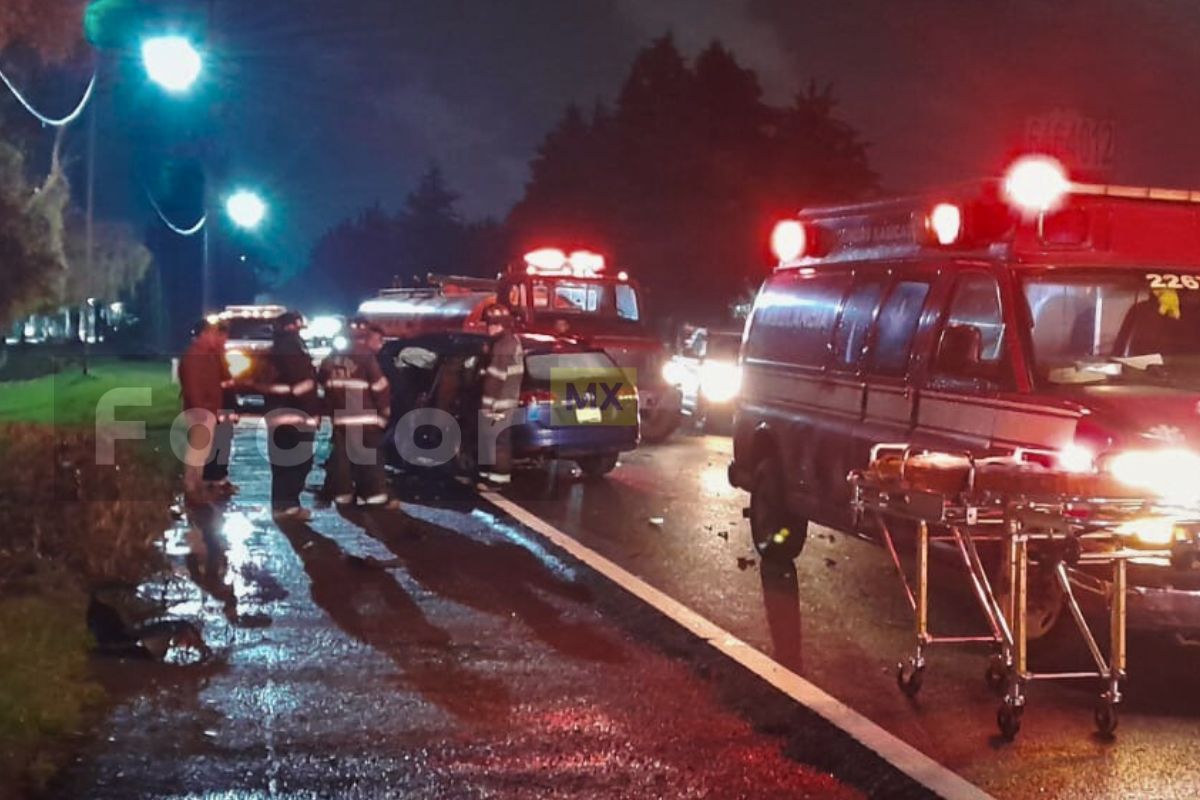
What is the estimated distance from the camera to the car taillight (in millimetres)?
14312

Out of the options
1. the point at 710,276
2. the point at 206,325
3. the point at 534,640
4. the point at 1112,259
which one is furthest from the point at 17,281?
the point at 710,276

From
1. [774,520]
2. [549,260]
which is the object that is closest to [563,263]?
[549,260]

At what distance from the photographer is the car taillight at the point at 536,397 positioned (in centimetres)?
1431

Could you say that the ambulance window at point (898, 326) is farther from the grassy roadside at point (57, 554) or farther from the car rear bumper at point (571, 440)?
the car rear bumper at point (571, 440)

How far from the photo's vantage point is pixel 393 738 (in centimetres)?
615

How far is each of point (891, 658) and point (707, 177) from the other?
136 feet

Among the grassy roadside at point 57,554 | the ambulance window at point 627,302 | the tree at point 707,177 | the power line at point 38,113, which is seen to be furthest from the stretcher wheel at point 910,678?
the tree at point 707,177

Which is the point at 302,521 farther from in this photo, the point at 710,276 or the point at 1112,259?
the point at 710,276

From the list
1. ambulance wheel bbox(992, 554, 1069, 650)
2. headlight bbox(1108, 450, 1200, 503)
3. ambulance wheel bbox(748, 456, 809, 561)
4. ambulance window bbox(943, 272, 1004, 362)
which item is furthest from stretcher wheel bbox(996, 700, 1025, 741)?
ambulance wheel bbox(748, 456, 809, 561)

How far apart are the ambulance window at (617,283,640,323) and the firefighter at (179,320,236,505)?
9716 millimetres

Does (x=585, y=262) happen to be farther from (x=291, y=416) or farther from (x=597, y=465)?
(x=291, y=416)

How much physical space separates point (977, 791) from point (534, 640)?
3.13 meters

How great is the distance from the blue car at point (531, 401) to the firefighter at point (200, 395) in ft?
9.89

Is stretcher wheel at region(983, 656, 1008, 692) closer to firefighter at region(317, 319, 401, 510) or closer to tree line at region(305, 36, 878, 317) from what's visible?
firefighter at region(317, 319, 401, 510)
